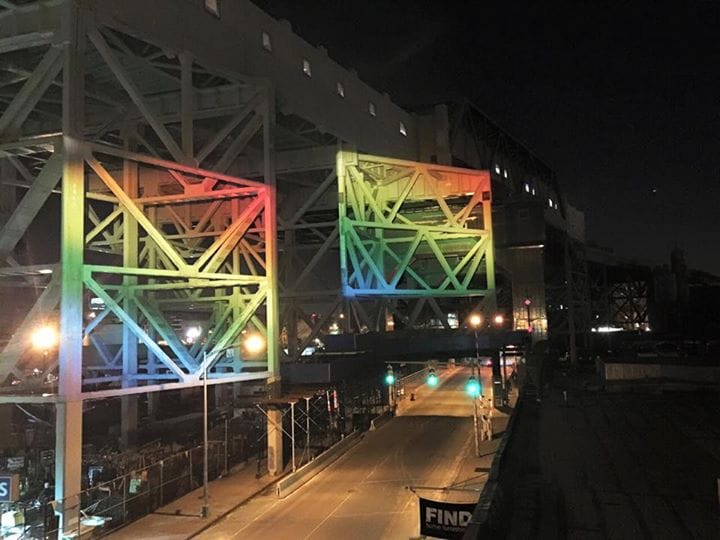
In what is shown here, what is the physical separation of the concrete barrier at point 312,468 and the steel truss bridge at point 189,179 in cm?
135

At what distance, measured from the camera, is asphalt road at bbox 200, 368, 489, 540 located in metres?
21.9

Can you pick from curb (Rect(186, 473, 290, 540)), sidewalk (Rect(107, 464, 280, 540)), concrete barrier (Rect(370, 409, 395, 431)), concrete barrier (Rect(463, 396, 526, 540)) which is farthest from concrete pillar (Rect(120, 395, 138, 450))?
concrete barrier (Rect(463, 396, 526, 540))

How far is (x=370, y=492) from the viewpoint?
26281 mm

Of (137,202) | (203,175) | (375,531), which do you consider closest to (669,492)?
(375,531)

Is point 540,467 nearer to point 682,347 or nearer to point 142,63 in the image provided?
point 142,63

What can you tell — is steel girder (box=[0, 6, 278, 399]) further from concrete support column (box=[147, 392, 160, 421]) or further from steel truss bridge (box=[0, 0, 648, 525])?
concrete support column (box=[147, 392, 160, 421])

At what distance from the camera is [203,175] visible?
24547 millimetres

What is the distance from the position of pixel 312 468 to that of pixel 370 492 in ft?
14.6

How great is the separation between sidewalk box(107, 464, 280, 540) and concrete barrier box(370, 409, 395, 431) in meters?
13.0

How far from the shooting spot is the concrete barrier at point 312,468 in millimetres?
26438

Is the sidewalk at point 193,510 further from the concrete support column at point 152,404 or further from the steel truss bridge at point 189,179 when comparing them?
the concrete support column at point 152,404

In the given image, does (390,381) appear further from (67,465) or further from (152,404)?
(67,465)

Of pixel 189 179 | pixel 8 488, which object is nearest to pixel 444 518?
pixel 8 488

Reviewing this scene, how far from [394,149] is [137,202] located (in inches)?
799
